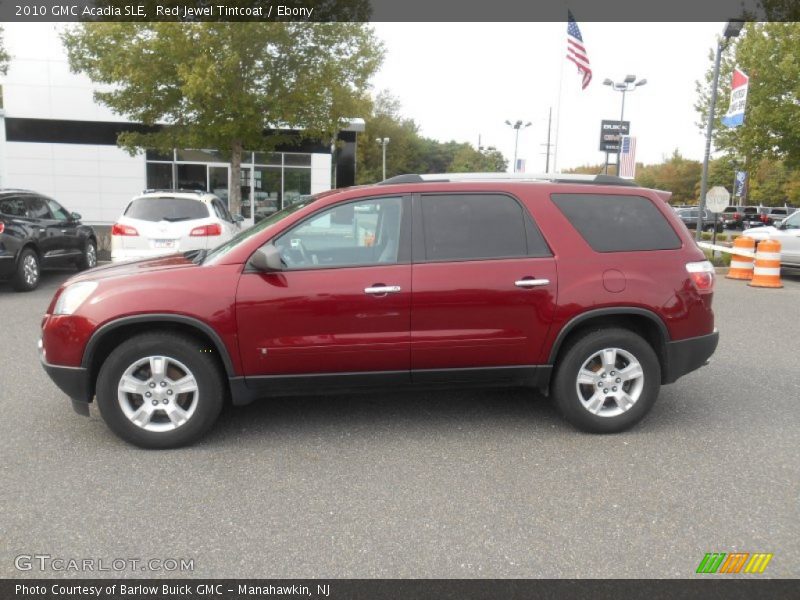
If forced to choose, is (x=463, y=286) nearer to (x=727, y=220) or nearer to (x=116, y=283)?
(x=116, y=283)

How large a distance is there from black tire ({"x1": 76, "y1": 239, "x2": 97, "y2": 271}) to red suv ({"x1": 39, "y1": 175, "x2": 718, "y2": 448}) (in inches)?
358

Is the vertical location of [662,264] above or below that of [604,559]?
above

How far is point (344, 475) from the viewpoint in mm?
3980

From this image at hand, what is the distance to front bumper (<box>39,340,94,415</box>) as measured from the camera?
168 inches

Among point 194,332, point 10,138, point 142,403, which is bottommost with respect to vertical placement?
point 142,403

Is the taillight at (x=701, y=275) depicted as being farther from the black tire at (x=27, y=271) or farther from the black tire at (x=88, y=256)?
the black tire at (x=88, y=256)

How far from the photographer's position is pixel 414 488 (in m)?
3.81

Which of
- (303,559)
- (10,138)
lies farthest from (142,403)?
(10,138)

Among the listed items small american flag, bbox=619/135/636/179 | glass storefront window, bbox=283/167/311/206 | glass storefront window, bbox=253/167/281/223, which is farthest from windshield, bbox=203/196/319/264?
small american flag, bbox=619/135/636/179

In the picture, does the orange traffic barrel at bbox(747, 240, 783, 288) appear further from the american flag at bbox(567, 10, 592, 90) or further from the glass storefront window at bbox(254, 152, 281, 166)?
the glass storefront window at bbox(254, 152, 281, 166)

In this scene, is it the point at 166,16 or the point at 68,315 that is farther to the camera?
the point at 166,16

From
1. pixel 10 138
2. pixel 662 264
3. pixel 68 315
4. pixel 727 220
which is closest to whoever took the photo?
pixel 68 315

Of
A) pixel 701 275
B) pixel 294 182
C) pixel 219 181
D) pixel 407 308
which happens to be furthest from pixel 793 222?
pixel 219 181

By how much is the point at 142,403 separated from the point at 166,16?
1337 centimetres
